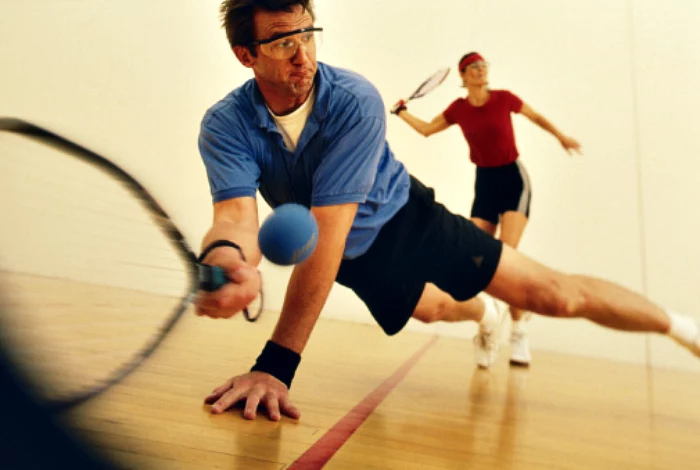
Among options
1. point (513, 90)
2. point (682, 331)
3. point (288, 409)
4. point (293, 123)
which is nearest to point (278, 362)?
point (288, 409)

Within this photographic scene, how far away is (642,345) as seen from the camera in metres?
3.45

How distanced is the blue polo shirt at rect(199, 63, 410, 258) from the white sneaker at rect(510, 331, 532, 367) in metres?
1.52

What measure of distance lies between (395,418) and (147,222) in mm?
655

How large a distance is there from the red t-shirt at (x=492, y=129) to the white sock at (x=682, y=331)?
4.25 ft

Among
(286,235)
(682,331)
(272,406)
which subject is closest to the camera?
(286,235)

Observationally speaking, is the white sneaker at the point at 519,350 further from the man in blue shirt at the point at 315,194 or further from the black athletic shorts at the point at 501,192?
the man in blue shirt at the point at 315,194

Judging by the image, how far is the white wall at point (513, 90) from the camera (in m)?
3.35

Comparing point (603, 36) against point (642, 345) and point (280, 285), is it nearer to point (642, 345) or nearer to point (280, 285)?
point (642, 345)

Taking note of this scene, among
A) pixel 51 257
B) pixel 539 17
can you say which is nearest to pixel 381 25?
pixel 539 17

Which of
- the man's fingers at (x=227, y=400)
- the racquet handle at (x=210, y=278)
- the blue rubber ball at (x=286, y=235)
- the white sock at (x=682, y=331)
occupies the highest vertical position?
the blue rubber ball at (x=286, y=235)

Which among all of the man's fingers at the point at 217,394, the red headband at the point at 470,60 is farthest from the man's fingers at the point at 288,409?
the red headband at the point at 470,60

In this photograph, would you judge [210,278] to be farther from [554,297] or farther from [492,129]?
[492,129]

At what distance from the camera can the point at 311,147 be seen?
1.42 m

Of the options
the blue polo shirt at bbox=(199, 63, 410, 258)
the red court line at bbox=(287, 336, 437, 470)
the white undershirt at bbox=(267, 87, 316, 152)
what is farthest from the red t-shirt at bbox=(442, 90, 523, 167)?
the white undershirt at bbox=(267, 87, 316, 152)
